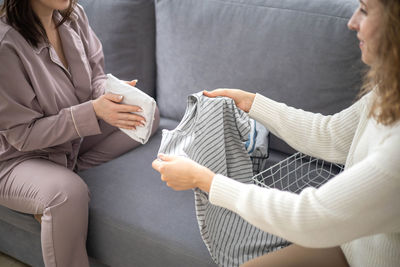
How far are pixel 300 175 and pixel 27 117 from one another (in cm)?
87

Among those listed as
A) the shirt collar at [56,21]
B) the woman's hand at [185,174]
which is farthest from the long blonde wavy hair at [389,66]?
the shirt collar at [56,21]

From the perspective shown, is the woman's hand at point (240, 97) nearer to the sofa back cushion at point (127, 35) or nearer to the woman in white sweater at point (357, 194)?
the woman in white sweater at point (357, 194)

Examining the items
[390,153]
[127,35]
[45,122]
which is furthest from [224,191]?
[127,35]

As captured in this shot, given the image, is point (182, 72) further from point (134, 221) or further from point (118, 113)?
point (134, 221)

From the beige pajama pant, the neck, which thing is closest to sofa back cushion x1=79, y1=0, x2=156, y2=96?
the neck

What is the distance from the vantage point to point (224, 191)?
36.4 inches

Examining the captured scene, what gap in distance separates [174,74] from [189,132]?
0.54 metres

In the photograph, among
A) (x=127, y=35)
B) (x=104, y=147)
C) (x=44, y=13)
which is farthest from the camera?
Answer: (x=127, y=35)

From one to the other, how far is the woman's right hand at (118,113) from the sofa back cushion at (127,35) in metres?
0.49

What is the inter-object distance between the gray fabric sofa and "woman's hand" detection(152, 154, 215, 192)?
27 centimetres

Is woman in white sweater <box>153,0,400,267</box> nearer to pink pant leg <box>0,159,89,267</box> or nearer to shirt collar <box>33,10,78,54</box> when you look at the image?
pink pant leg <box>0,159,89,267</box>

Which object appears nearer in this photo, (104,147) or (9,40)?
(9,40)

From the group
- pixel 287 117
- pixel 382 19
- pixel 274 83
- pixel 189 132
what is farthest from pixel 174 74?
pixel 382 19

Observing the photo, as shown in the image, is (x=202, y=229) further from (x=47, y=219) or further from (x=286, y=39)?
(x=286, y=39)
